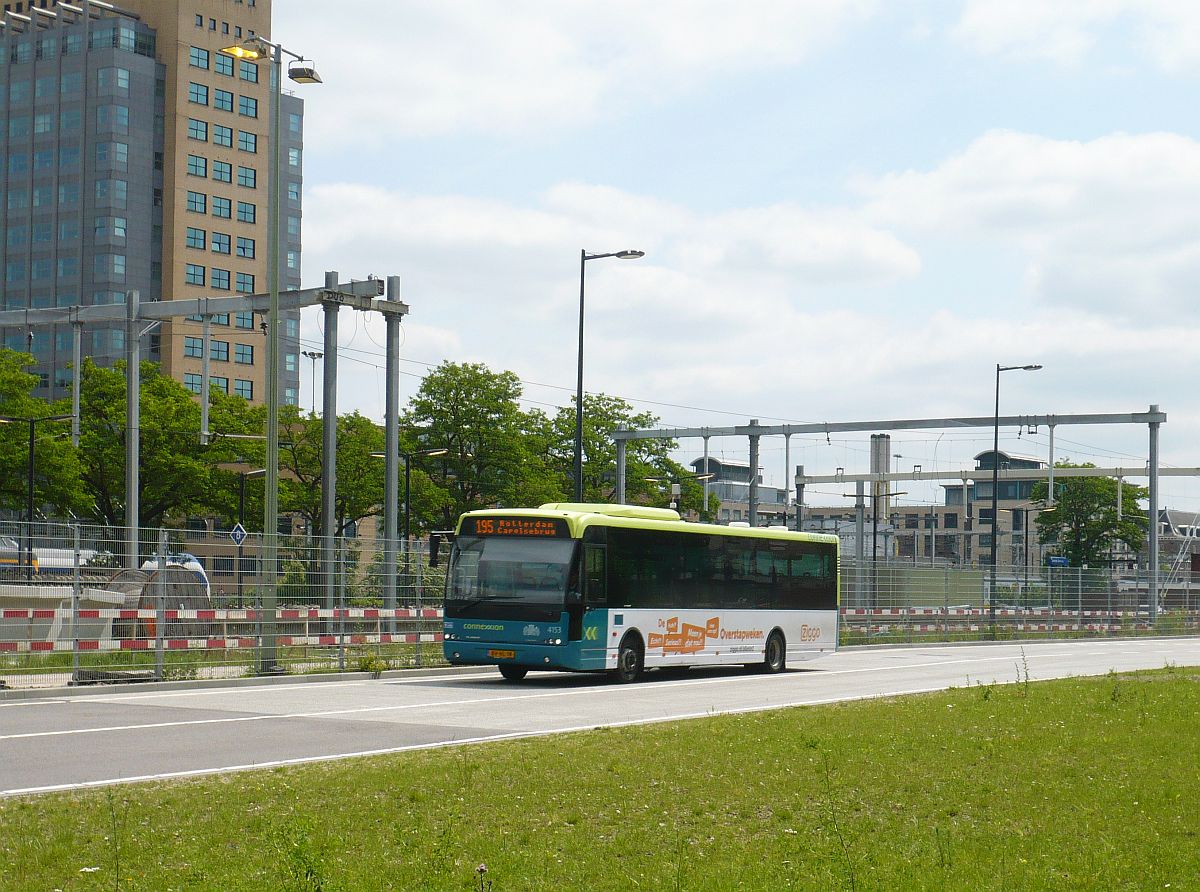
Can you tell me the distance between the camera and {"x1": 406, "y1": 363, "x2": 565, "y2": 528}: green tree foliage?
72.4 meters

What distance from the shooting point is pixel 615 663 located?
2591 centimetres

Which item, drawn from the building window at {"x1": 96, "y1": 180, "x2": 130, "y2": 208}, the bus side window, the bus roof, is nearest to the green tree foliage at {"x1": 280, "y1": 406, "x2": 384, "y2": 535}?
the building window at {"x1": 96, "y1": 180, "x2": 130, "y2": 208}

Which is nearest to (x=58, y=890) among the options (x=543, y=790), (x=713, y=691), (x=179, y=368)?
(x=543, y=790)

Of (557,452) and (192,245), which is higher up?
(192,245)

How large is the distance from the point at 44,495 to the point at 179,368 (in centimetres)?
4577

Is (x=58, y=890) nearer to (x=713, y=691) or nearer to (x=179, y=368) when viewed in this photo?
(x=713, y=691)

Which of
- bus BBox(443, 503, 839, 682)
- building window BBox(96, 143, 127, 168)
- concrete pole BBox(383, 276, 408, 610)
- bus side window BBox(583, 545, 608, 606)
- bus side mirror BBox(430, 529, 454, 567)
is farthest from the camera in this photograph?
building window BBox(96, 143, 127, 168)

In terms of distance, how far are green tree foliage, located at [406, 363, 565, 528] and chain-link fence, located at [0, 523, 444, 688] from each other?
4348 cm

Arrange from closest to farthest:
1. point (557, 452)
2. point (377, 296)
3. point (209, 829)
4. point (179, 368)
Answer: point (209, 829), point (377, 296), point (557, 452), point (179, 368)

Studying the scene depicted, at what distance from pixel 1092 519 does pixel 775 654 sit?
8132 cm

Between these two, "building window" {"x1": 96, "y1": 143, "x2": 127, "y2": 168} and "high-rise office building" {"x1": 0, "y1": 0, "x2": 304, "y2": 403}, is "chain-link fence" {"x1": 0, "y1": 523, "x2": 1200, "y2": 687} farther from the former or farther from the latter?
"building window" {"x1": 96, "y1": 143, "x2": 127, "y2": 168}

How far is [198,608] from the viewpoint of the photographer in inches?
973

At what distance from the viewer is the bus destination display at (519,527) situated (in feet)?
84.2

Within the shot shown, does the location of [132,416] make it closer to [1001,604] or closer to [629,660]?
[629,660]
